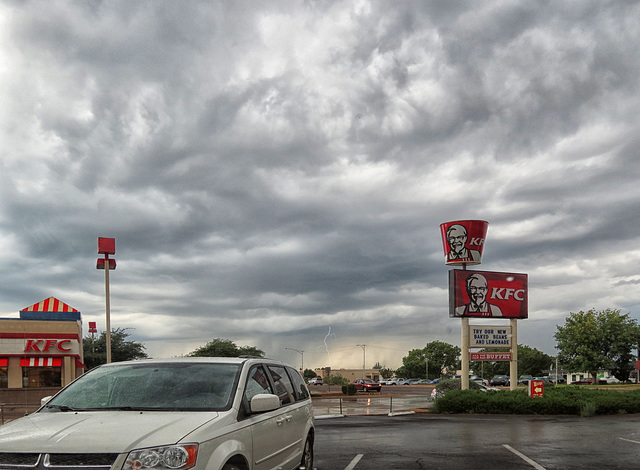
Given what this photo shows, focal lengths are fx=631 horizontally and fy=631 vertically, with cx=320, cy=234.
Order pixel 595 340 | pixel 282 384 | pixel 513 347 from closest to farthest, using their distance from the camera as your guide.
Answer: pixel 282 384 → pixel 513 347 → pixel 595 340

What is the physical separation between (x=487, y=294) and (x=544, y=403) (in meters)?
6.06

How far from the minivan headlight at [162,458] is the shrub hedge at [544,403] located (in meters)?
21.8

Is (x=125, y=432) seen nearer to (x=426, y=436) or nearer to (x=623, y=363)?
(x=426, y=436)

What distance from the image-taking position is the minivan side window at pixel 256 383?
654 cm

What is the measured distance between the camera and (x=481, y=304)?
29.0 metres

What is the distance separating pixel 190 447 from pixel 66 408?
1820mm

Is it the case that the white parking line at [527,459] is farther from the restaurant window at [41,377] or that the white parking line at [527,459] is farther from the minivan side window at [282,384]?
the restaurant window at [41,377]

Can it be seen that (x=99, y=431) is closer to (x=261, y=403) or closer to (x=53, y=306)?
(x=261, y=403)

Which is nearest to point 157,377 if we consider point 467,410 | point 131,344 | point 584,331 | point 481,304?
point 467,410

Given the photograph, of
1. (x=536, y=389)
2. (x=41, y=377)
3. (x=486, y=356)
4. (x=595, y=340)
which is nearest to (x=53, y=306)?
(x=41, y=377)

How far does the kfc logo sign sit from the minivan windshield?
33285 mm

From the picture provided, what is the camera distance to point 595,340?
75312 millimetres

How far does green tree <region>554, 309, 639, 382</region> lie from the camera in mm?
74938

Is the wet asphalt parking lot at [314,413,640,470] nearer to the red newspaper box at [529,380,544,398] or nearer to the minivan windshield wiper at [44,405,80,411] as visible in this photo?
the red newspaper box at [529,380,544,398]
